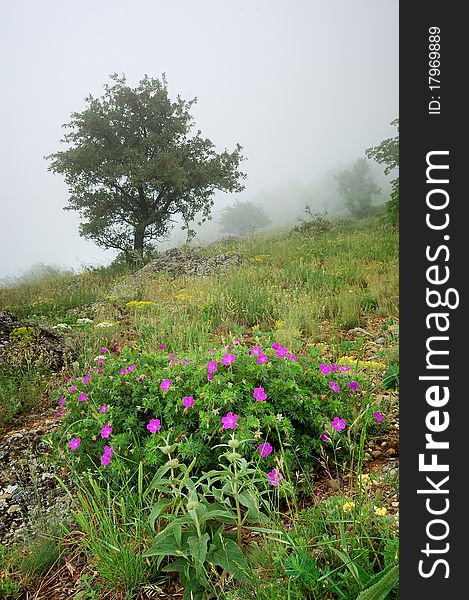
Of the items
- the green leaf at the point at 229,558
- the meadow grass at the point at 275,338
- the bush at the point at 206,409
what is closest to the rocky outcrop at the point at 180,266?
the meadow grass at the point at 275,338

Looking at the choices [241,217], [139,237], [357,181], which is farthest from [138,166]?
[241,217]

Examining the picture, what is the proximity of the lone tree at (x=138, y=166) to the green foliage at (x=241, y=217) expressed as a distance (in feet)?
131

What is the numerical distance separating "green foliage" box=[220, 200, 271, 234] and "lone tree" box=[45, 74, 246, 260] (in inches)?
1567

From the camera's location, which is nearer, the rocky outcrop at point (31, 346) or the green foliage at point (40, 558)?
the green foliage at point (40, 558)

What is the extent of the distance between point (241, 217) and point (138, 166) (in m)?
44.1

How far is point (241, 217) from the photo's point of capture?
58.2 metres

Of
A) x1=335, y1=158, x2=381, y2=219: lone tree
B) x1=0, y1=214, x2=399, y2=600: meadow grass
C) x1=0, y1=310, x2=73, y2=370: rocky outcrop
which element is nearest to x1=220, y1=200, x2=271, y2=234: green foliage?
x1=335, y1=158, x2=381, y2=219: lone tree

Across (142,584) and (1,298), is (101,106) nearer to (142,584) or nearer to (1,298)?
(1,298)

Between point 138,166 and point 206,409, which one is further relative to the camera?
point 138,166

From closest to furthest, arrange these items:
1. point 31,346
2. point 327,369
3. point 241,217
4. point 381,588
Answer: point 381,588 < point 327,369 < point 31,346 < point 241,217

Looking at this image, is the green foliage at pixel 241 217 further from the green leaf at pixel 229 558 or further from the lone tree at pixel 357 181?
the green leaf at pixel 229 558

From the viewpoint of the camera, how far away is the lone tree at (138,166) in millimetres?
15023

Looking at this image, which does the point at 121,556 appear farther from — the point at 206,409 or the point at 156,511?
the point at 206,409

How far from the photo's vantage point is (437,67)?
67cm
